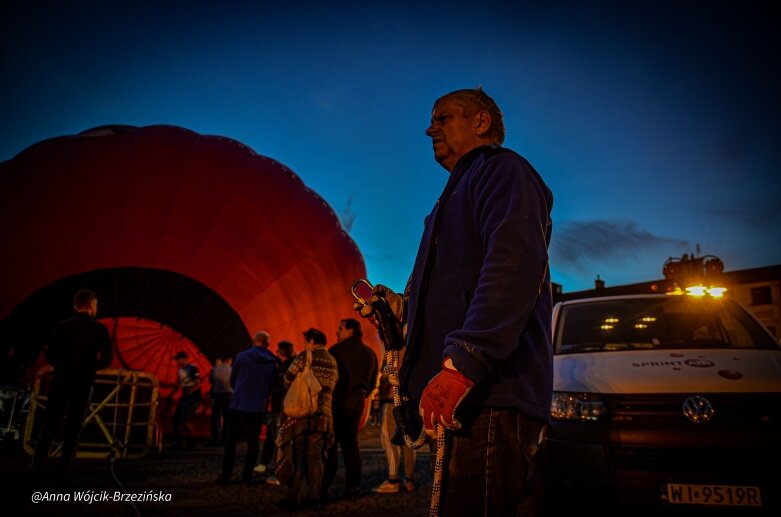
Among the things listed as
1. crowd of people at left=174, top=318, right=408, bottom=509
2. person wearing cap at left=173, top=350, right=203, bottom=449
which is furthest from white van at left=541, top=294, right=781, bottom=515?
person wearing cap at left=173, top=350, right=203, bottom=449

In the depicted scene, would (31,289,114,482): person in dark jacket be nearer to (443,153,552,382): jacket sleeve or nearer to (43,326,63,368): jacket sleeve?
(43,326,63,368): jacket sleeve

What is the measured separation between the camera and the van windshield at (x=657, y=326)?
4.49m

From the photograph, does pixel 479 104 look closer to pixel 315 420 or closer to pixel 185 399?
pixel 315 420


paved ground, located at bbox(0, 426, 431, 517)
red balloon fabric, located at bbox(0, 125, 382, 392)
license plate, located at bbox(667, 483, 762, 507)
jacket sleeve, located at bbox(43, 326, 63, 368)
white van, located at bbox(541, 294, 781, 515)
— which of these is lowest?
paved ground, located at bbox(0, 426, 431, 517)

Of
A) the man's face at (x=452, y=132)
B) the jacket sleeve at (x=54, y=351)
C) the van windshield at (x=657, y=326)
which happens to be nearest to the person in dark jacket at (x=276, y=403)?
the jacket sleeve at (x=54, y=351)

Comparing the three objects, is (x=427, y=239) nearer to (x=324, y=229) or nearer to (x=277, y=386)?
(x=277, y=386)

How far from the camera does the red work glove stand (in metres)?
1.55

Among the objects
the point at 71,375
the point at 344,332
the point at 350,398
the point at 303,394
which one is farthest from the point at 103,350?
the point at 350,398

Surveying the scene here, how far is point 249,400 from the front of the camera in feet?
Result: 23.7

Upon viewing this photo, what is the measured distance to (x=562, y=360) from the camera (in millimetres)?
4270

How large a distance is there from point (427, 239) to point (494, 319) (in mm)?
512

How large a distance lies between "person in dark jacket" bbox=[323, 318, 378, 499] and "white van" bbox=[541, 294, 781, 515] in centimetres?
292

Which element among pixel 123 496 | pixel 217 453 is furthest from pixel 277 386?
pixel 217 453

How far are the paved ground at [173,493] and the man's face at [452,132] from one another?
13.6 ft
